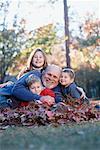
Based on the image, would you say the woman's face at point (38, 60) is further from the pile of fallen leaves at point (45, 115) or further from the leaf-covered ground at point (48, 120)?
the pile of fallen leaves at point (45, 115)

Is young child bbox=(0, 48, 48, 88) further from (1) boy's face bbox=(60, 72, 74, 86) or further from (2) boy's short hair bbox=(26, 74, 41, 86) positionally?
(2) boy's short hair bbox=(26, 74, 41, 86)

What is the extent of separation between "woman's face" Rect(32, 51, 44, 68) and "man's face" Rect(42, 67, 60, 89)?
31 centimetres

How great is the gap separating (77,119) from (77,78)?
37222mm

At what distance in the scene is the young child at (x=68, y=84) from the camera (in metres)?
9.24

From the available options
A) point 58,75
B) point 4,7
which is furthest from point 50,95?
point 4,7

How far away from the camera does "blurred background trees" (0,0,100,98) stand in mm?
34781

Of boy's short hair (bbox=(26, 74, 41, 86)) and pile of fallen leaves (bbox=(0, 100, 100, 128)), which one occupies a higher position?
boy's short hair (bbox=(26, 74, 41, 86))

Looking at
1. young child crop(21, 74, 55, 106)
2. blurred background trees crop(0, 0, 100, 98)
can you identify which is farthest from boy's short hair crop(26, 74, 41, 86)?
blurred background trees crop(0, 0, 100, 98)

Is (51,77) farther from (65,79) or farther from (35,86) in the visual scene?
(35,86)

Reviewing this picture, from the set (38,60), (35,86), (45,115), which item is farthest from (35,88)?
(45,115)

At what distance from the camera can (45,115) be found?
739 cm

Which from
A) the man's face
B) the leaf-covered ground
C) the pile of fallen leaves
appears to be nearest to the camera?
the leaf-covered ground

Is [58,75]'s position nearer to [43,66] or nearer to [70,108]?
[43,66]

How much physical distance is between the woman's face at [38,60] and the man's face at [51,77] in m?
0.31
